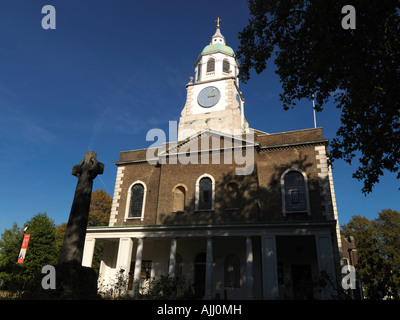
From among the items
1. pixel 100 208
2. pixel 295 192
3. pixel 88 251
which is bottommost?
pixel 88 251

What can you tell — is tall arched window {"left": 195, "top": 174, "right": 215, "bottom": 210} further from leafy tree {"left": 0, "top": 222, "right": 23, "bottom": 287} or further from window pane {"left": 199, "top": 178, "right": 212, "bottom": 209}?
leafy tree {"left": 0, "top": 222, "right": 23, "bottom": 287}

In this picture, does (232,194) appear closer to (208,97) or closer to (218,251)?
(218,251)

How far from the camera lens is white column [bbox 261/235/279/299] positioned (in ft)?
52.3

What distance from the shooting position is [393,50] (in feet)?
32.6

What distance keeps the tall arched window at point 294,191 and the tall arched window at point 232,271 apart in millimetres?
4882

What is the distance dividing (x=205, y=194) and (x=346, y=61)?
13.6 metres

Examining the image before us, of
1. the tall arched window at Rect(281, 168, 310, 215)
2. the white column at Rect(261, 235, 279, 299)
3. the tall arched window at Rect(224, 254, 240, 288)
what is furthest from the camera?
the tall arched window at Rect(224, 254, 240, 288)

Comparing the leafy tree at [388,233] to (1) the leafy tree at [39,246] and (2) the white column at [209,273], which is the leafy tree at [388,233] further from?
(1) the leafy tree at [39,246]

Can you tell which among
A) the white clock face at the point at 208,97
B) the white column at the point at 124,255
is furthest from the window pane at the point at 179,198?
the white clock face at the point at 208,97

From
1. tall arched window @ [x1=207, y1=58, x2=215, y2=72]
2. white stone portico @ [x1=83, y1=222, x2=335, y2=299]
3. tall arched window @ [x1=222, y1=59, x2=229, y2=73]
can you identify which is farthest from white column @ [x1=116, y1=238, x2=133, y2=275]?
tall arched window @ [x1=222, y1=59, x2=229, y2=73]

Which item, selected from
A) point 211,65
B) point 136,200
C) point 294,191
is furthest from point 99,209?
point 294,191

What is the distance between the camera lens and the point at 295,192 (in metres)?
19.4

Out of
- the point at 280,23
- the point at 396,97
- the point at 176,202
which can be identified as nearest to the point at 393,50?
the point at 396,97
